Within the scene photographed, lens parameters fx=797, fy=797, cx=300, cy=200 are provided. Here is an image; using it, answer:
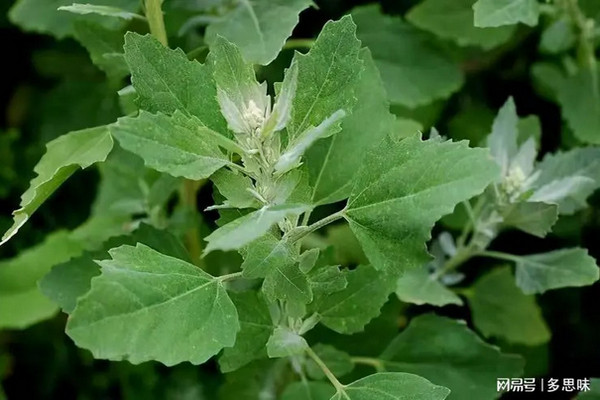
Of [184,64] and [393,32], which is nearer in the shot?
[184,64]

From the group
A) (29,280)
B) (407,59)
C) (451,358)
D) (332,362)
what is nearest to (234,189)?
(332,362)

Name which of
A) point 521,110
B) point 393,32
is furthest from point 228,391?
point 521,110

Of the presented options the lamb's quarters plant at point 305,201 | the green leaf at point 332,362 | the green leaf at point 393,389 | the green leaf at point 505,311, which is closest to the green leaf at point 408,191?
the lamb's quarters plant at point 305,201

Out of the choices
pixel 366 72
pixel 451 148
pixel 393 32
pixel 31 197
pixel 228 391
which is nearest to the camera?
pixel 451 148

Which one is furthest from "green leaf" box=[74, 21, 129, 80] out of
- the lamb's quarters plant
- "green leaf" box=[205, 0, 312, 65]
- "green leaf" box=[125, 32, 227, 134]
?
"green leaf" box=[125, 32, 227, 134]

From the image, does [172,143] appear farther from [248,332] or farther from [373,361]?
[373,361]

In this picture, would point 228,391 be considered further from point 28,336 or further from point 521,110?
point 521,110

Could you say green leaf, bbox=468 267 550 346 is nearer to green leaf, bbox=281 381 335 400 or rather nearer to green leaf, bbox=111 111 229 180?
green leaf, bbox=281 381 335 400
